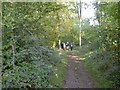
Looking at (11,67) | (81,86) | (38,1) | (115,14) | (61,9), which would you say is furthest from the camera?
(61,9)

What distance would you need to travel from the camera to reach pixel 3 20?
12.0ft

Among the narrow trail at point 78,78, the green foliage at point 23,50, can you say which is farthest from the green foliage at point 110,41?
the green foliage at point 23,50

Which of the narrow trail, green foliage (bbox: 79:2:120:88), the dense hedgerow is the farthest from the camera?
the narrow trail

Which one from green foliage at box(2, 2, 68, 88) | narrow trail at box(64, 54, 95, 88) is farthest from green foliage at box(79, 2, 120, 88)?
green foliage at box(2, 2, 68, 88)

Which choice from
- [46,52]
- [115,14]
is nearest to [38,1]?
[46,52]

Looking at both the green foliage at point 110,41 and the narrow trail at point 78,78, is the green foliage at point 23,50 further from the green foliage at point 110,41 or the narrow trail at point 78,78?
the green foliage at point 110,41

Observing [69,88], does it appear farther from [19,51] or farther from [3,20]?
[3,20]

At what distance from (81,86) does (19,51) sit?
191cm

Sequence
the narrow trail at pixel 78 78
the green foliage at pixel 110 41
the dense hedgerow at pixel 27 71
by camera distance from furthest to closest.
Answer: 1. the narrow trail at pixel 78 78
2. the green foliage at pixel 110 41
3. the dense hedgerow at pixel 27 71

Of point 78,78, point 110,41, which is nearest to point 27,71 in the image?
point 110,41

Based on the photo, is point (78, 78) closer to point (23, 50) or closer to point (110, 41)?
point (110, 41)

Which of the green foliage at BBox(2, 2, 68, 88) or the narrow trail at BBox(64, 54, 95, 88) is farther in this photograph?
the narrow trail at BBox(64, 54, 95, 88)

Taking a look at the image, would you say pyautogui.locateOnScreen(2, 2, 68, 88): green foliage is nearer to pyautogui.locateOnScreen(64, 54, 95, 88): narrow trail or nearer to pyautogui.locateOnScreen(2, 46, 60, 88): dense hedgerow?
pyautogui.locateOnScreen(2, 46, 60, 88): dense hedgerow

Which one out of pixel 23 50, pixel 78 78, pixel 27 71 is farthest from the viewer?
pixel 78 78
